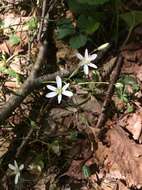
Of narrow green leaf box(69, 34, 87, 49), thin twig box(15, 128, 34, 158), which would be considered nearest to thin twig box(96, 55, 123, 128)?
narrow green leaf box(69, 34, 87, 49)

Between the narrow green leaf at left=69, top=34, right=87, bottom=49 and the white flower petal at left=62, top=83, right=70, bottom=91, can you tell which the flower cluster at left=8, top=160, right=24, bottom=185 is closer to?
the white flower petal at left=62, top=83, right=70, bottom=91

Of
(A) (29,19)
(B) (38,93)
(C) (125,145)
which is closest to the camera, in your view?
(C) (125,145)

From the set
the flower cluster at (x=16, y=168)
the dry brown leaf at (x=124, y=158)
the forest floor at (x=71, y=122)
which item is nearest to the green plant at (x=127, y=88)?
the forest floor at (x=71, y=122)

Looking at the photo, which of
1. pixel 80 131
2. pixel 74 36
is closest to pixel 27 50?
pixel 74 36

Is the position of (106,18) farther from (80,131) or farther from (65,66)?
(80,131)

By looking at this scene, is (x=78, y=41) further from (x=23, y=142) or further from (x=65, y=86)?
(x=23, y=142)

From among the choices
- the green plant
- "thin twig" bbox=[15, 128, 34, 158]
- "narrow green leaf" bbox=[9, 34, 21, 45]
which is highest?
"narrow green leaf" bbox=[9, 34, 21, 45]

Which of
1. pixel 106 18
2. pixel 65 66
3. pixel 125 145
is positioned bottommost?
pixel 125 145

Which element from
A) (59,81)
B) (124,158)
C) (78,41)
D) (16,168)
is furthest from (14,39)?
(124,158)
